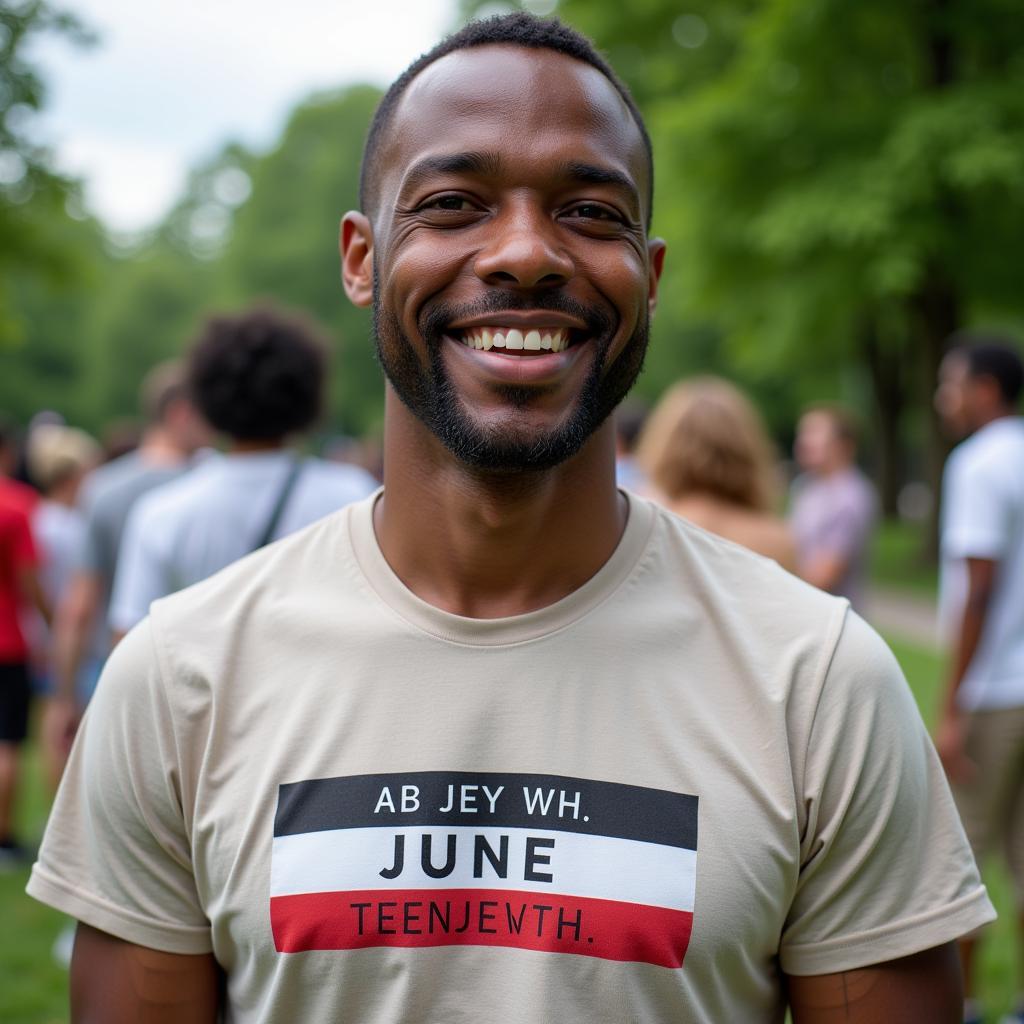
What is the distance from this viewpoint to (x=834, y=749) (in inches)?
66.5

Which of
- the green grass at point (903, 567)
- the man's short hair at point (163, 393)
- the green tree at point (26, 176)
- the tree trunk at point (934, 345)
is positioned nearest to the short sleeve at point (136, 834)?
the man's short hair at point (163, 393)

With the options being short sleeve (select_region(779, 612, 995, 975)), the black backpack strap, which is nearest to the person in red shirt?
the black backpack strap

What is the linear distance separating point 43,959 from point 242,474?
96.4 inches

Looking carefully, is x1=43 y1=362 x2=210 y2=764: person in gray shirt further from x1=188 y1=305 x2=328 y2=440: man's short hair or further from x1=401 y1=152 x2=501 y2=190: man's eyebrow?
x1=401 y1=152 x2=501 y2=190: man's eyebrow

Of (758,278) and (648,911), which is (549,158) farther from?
(758,278)

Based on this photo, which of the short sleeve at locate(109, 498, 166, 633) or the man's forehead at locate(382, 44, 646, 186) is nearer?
the man's forehead at locate(382, 44, 646, 186)

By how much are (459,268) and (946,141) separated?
15657mm

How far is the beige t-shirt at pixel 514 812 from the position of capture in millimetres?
1666

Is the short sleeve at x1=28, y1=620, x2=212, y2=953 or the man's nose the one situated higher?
the man's nose

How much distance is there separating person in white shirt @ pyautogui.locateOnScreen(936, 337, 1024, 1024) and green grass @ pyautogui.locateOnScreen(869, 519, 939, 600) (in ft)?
43.9

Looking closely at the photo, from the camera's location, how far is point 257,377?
165 inches

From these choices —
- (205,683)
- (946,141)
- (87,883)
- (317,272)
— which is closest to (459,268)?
(205,683)

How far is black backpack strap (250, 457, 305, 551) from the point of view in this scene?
12.5 feet

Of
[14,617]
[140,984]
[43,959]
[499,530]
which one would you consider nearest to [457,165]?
[499,530]
